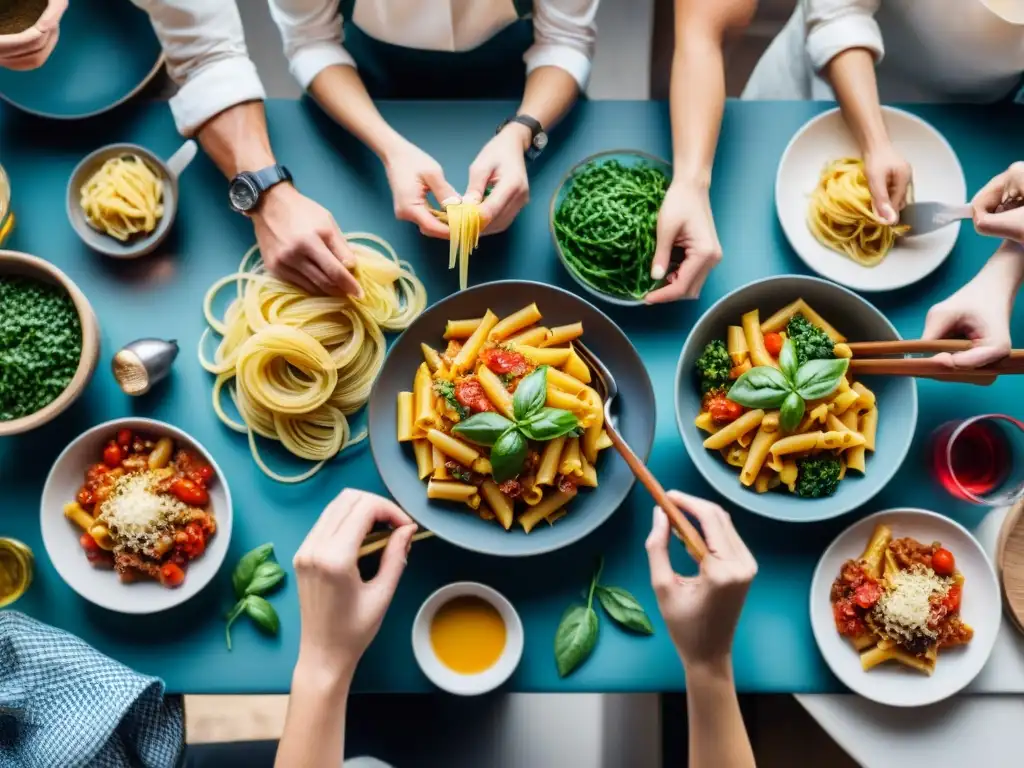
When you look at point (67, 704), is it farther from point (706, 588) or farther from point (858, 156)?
point (858, 156)

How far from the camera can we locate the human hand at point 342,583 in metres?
1.74

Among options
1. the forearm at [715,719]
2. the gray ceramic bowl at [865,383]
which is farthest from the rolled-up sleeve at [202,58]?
the forearm at [715,719]

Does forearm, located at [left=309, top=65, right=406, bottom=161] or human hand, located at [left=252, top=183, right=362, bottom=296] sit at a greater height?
forearm, located at [left=309, top=65, right=406, bottom=161]

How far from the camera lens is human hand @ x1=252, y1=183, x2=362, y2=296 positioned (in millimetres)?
2014

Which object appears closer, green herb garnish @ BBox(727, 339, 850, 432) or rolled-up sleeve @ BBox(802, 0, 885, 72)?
green herb garnish @ BBox(727, 339, 850, 432)

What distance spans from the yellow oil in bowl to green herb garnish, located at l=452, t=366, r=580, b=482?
116 centimetres

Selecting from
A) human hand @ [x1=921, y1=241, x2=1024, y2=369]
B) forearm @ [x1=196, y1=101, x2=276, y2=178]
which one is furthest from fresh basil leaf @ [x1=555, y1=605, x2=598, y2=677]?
forearm @ [x1=196, y1=101, x2=276, y2=178]

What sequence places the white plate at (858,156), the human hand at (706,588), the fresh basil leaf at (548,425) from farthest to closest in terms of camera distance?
the white plate at (858,156) → the fresh basil leaf at (548,425) → the human hand at (706,588)

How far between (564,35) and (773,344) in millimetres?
1036

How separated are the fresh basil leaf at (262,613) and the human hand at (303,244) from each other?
80 centimetres

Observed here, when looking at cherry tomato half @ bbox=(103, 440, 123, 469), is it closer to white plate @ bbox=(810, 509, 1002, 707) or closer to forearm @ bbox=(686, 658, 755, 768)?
forearm @ bbox=(686, 658, 755, 768)

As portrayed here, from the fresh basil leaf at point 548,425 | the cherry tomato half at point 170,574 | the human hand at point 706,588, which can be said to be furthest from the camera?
the cherry tomato half at point 170,574

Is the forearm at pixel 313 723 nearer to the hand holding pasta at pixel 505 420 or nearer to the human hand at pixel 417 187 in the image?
the hand holding pasta at pixel 505 420

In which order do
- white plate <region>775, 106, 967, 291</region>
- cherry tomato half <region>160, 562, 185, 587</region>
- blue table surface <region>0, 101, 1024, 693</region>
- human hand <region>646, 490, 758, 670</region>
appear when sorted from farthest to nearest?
white plate <region>775, 106, 967, 291</region> < blue table surface <region>0, 101, 1024, 693</region> < cherry tomato half <region>160, 562, 185, 587</region> < human hand <region>646, 490, 758, 670</region>
